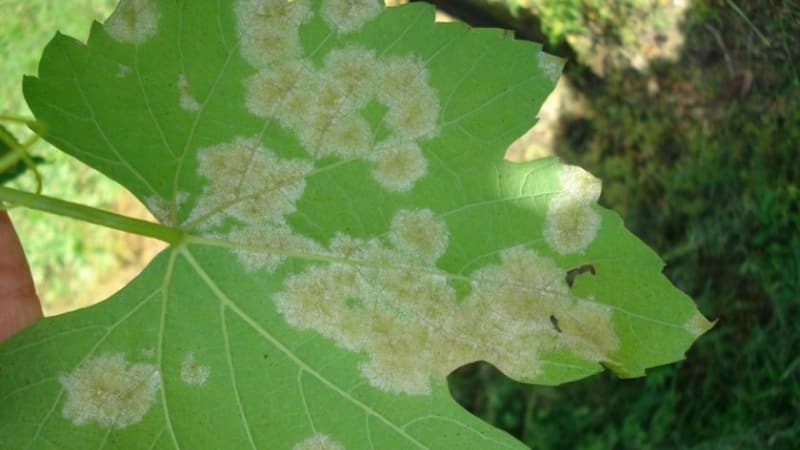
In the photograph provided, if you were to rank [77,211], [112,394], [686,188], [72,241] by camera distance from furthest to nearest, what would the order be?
[72,241]
[686,188]
[112,394]
[77,211]

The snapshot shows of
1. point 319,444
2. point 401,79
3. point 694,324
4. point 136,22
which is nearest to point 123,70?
point 136,22

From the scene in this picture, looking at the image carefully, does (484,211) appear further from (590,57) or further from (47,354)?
(590,57)

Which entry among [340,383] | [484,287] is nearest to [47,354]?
[340,383]

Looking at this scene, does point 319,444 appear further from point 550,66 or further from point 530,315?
point 550,66

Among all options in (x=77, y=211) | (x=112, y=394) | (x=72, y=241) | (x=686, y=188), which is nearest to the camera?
(x=77, y=211)

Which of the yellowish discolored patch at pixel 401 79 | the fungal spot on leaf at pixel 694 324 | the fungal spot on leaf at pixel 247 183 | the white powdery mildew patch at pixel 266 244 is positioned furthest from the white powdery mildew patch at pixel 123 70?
the fungal spot on leaf at pixel 694 324

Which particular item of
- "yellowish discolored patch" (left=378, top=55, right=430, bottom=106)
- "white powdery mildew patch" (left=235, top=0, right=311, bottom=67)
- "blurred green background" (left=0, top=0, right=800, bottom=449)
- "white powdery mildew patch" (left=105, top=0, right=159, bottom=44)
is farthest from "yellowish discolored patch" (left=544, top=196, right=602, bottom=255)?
"blurred green background" (left=0, top=0, right=800, bottom=449)
